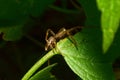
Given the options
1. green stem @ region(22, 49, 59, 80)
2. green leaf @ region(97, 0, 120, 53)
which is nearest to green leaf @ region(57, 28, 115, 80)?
green stem @ region(22, 49, 59, 80)

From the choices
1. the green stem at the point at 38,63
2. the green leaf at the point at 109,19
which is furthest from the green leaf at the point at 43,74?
the green leaf at the point at 109,19

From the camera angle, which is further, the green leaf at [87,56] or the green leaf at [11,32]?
the green leaf at [11,32]

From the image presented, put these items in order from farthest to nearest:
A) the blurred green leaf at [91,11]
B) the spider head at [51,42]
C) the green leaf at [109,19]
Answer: the spider head at [51,42], the blurred green leaf at [91,11], the green leaf at [109,19]

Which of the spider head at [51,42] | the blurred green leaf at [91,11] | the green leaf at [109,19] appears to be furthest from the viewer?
the spider head at [51,42]

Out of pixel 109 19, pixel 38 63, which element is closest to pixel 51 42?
pixel 38 63

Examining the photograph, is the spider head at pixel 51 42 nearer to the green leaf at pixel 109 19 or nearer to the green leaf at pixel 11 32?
the green leaf at pixel 11 32

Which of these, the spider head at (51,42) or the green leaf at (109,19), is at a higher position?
the green leaf at (109,19)

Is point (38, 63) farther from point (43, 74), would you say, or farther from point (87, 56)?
point (87, 56)
